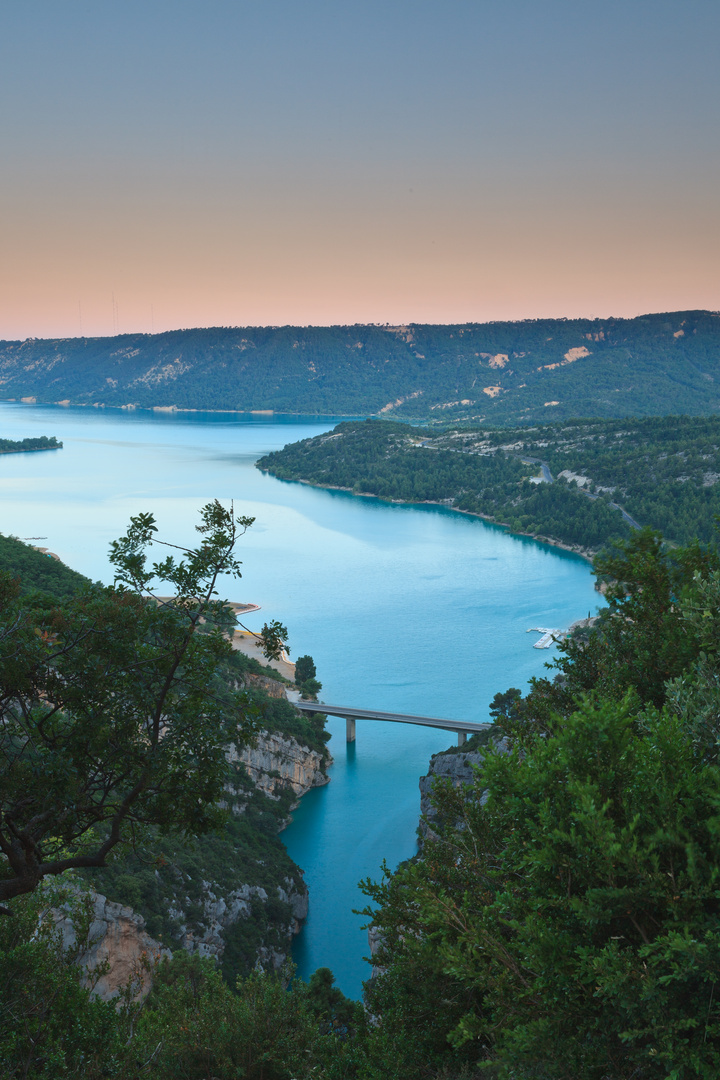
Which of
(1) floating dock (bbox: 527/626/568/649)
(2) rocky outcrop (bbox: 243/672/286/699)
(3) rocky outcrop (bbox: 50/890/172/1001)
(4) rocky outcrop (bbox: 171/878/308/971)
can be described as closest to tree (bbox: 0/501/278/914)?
(3) rocky outcrop (bbox: 50/890/172/1001)

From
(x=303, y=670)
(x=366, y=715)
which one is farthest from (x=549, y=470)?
(x=366, y=715)

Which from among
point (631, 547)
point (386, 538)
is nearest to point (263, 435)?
point (386, 538)

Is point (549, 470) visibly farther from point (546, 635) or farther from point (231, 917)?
point (231, 917)

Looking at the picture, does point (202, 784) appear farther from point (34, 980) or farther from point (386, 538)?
point (386, 538)

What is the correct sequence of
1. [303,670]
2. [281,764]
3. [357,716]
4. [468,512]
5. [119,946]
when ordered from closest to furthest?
[119,946]
[281,764]
[357,716]
[303,670]
[468,512]

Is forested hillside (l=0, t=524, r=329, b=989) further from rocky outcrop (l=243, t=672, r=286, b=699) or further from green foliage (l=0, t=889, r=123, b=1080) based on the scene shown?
green foliage (l=0, t=889, r=123, b=1080)

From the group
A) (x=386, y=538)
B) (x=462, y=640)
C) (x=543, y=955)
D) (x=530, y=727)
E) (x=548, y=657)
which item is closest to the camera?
(x=543, y=955)
